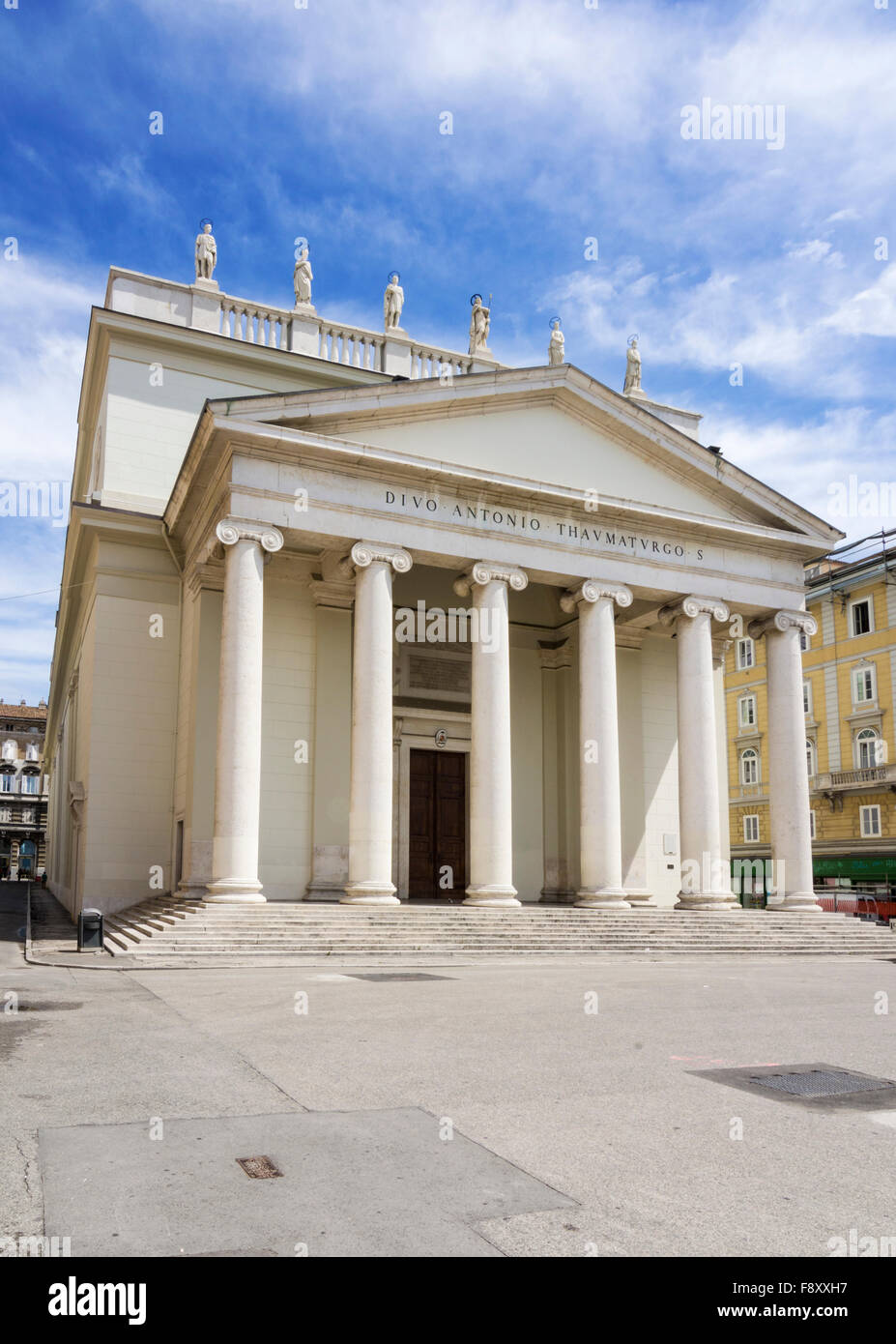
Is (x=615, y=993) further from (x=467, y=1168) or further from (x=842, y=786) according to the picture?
(x=842, y=786)

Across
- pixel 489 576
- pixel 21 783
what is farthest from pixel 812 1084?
pixel 21 783

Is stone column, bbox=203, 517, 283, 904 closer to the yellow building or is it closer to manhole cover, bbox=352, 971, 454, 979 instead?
manhole cover, bbox=352, 971, 454, 979

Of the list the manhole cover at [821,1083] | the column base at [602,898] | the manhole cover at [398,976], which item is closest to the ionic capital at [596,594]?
the column base at [602,898]

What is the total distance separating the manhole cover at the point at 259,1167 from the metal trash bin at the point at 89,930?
12629 mm

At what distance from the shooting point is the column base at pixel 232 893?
18.8m

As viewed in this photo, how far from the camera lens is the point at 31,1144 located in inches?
219

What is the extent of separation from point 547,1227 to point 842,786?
47988 mm

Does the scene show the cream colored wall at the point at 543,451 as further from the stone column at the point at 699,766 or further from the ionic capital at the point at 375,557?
the stone column at the point at 699,766

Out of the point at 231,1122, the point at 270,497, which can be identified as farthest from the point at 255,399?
the point at 231,1122

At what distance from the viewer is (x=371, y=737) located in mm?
20734

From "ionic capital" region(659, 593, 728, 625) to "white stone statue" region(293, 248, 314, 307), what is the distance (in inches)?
498

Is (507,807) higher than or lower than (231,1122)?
higher
